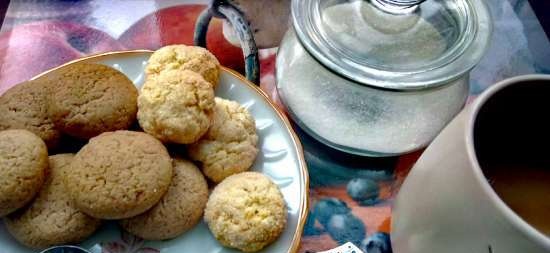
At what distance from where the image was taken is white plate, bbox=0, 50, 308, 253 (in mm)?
493

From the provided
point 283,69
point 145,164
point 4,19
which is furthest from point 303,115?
point 4,19

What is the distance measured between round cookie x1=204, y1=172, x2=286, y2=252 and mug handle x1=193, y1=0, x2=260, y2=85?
0.49 feet

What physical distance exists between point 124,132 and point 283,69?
0.58ft

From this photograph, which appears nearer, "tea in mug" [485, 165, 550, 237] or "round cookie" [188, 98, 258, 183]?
"tea in mug" [485, 165, 550, 237]

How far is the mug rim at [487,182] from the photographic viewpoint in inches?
11.7

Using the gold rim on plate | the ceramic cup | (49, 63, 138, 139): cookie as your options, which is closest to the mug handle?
the gold rim on plate

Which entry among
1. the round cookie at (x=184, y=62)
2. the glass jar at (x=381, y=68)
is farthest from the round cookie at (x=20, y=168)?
the glass jar at (x=381, y=68)

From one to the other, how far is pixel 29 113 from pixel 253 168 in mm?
208

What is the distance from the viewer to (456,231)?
34cm

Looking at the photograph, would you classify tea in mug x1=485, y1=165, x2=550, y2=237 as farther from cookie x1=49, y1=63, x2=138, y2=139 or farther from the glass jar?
cookie x1=49, y1=63, x2=138, y2=139

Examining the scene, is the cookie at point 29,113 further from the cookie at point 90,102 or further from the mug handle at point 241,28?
the mug handle at point 241,28

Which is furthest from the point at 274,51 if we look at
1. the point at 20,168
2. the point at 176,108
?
the point at 20,168

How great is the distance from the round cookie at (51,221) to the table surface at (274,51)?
7.9 inches

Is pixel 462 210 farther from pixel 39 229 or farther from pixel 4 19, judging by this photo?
pixel 4 19
